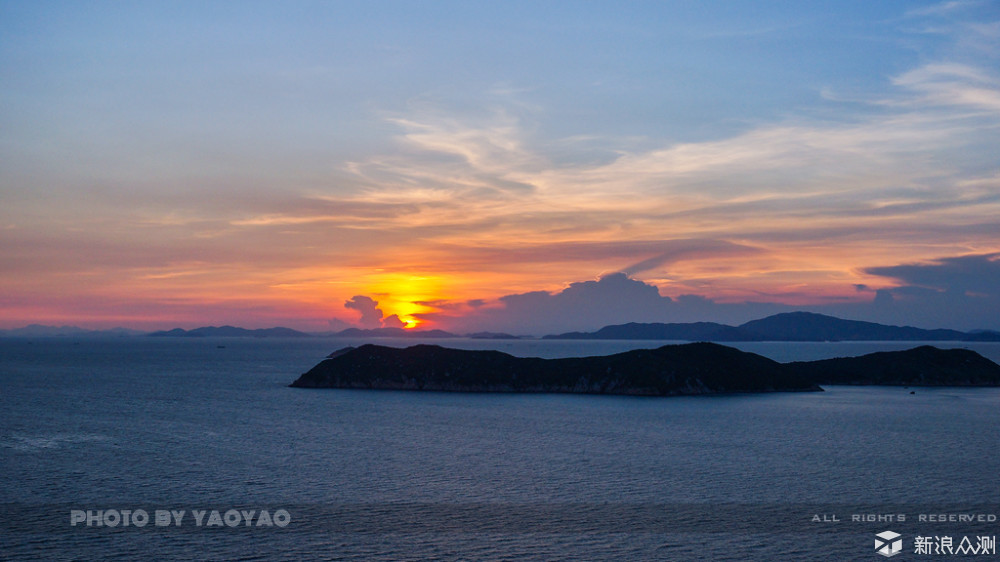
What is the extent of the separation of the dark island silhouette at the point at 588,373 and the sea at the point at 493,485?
33.1 m

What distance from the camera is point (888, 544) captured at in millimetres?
35125

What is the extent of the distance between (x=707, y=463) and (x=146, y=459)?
44124mm

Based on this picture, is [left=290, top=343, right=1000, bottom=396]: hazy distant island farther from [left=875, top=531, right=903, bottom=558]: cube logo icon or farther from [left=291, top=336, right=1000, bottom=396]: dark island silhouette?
[left=875, top=531, right=903, bottom=558]: cube logo icon

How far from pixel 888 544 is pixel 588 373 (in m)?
93.6

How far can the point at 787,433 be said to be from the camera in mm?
74188

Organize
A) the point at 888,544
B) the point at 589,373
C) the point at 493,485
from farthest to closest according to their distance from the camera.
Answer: the point at 589,373
the point at 493,485
the point at 888,544

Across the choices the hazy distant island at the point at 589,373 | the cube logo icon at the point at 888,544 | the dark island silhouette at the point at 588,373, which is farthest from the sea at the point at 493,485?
the dark island silhouette at the point at 588,373

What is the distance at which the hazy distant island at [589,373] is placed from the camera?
127m

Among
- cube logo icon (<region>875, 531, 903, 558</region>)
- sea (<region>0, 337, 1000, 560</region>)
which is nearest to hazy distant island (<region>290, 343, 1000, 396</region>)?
sea (<region>0, 337, 1000, 560</region>)

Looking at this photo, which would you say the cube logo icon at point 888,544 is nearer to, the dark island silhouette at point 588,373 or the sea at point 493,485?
the sea at point 493,485

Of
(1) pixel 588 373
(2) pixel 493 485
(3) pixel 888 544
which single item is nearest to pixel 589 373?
(1) pixel 588 373

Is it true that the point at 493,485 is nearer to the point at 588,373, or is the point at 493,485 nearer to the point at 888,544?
the point at 888,544

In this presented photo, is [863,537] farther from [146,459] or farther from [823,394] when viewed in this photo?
[823,394]

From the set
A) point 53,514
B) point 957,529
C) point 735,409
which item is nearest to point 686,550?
point 957,529
